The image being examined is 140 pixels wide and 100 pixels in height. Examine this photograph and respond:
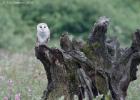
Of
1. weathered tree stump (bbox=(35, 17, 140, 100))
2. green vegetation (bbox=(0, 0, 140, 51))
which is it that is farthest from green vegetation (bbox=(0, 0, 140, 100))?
weathered tree stump (bbox=(35, 17, 140, 100))

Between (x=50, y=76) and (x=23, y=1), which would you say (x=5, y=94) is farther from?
(x=23, y=1)

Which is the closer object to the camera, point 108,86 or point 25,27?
point 108,86

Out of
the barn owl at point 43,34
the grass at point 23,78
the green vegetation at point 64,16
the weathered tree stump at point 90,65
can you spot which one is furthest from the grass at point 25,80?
the green vegetation at point 64,16

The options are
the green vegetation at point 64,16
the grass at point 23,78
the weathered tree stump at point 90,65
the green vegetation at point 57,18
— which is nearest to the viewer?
the weathered tree stump at point 90,65

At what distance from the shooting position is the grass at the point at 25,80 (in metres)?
8.60

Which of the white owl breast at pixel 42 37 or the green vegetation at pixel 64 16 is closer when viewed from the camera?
the white owl breast at pixel 42 37

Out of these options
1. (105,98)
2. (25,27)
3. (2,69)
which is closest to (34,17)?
(25,27)

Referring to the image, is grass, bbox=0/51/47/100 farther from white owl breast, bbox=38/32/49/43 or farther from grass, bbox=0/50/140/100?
white owl breast, bbox=38/32/49/43

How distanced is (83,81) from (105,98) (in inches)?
11.8

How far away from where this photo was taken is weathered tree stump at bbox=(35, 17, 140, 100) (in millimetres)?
7188

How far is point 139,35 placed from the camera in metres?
7.33

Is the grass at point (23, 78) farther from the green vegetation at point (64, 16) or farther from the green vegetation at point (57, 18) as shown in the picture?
the green vegetation at point (64, 16)

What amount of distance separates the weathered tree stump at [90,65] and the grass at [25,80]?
2.00ft

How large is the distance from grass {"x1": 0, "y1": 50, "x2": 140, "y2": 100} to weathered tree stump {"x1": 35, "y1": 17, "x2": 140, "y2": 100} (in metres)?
0.61
